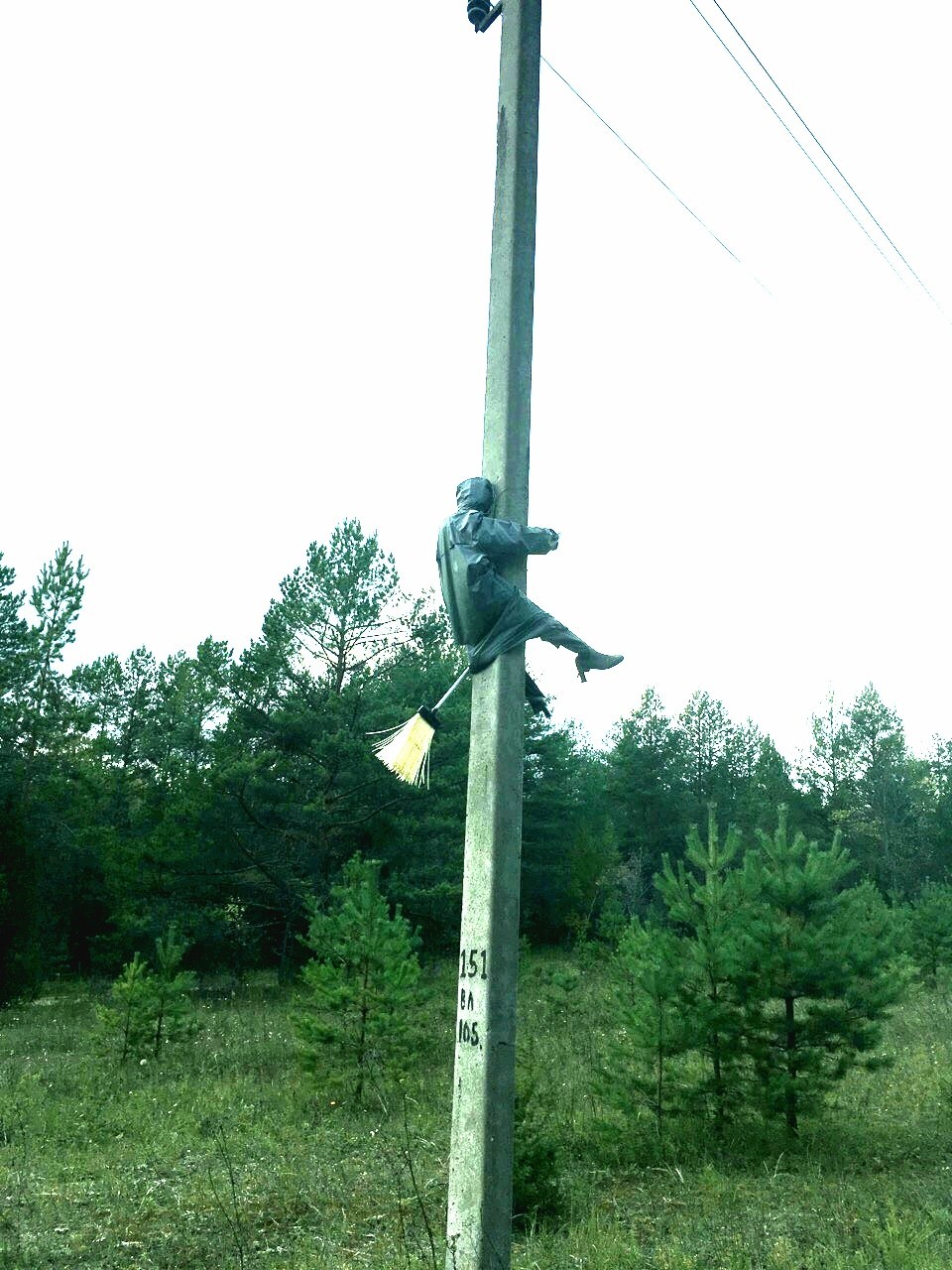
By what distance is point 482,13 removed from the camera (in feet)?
13.3

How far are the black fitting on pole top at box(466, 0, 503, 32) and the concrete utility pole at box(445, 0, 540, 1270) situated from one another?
1.39ft

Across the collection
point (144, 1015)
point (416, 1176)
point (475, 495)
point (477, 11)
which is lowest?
point (416, 1176)

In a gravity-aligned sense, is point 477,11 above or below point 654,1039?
above

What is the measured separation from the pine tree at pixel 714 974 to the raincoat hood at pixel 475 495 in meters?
7.26

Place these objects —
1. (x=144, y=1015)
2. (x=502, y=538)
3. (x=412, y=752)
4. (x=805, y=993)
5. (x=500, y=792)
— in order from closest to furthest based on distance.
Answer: (x=500, y=792) → (x=502, y=538) → (x=412, y=752) → (x=805, y=993) → (x=144, y=1015)

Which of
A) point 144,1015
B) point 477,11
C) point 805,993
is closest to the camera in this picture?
point 477,11

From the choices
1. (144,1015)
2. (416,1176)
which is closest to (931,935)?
(144,1015)

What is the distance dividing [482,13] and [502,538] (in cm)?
237

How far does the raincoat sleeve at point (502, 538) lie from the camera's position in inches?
127

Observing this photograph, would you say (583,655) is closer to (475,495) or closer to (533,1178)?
(475,495)

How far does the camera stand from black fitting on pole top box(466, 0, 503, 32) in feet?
13.2

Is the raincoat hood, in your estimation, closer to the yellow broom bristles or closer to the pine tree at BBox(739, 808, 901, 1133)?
the yellow broom bristles

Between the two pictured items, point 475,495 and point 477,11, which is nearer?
point 475,495

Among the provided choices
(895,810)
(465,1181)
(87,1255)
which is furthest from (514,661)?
(895,810)
